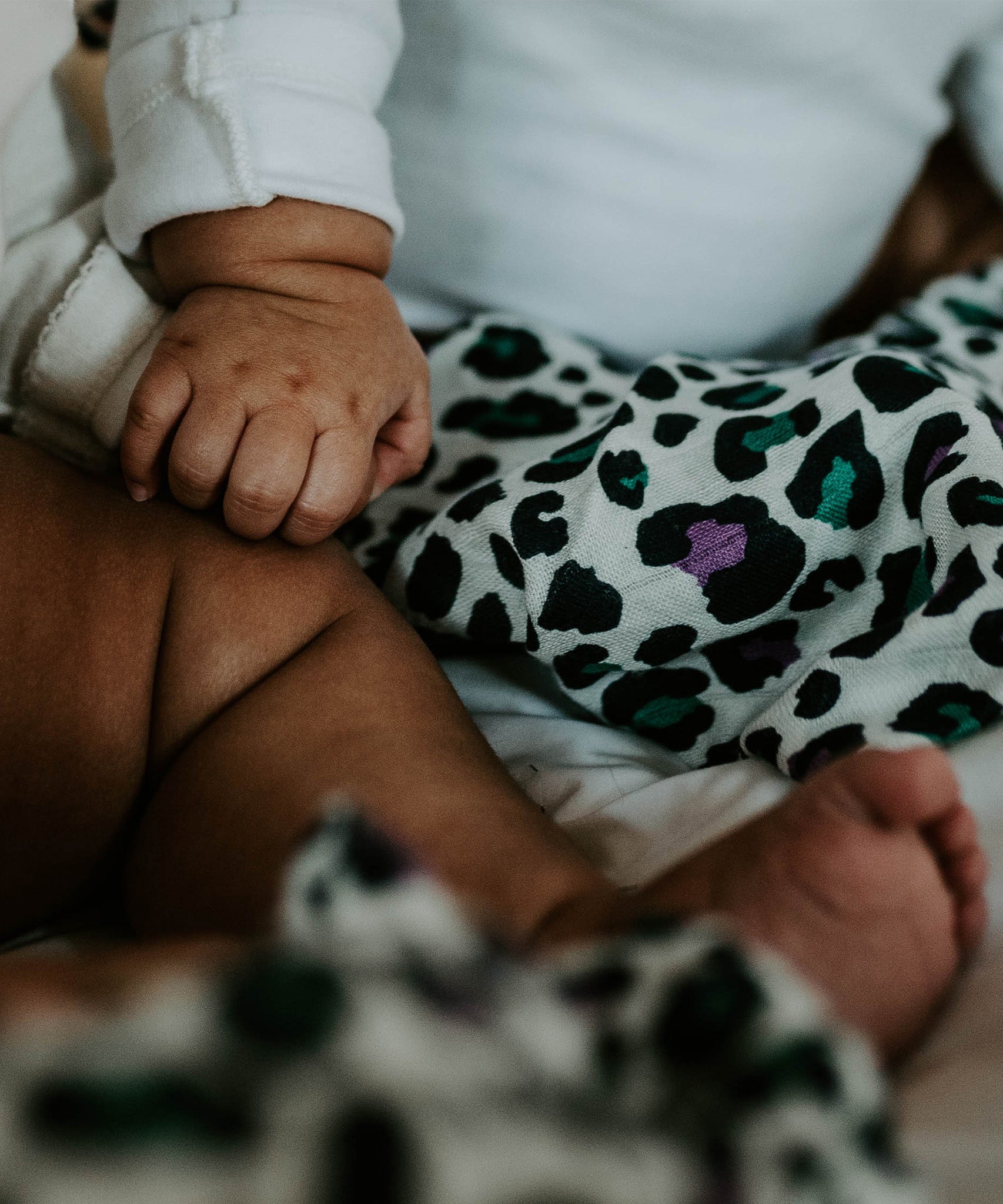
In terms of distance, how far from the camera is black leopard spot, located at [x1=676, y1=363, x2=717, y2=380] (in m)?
0.54

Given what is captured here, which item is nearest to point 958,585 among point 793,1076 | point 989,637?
point 989,637

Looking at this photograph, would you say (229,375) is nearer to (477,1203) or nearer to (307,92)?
(307,92)

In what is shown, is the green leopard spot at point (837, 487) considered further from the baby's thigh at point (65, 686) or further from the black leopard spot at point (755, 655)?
the baby's thigh at point (65, 686)

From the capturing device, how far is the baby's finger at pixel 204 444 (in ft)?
1.44

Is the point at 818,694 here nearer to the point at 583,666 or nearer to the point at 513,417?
the point at 583,666

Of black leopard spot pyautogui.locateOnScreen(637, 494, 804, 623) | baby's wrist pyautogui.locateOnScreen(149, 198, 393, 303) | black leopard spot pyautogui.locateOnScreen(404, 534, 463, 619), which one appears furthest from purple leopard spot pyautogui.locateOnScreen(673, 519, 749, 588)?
baby's wrist pyautogui.locateOnScreen(149, 198, 393, 303)

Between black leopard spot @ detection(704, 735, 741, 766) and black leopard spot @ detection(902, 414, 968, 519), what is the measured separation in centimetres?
13

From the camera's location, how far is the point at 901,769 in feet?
0.99

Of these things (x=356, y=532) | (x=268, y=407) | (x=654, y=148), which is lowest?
(x=356, y=532)

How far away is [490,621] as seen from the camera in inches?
19.1

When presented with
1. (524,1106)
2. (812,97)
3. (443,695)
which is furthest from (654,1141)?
(812,97)

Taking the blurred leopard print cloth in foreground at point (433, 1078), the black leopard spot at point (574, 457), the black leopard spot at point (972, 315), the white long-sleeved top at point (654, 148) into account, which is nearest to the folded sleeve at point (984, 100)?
the white long-sleeved top at point (654, 148)

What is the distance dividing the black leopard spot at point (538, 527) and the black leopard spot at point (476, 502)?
16mm

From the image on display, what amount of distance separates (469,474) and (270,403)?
163 millimetres
